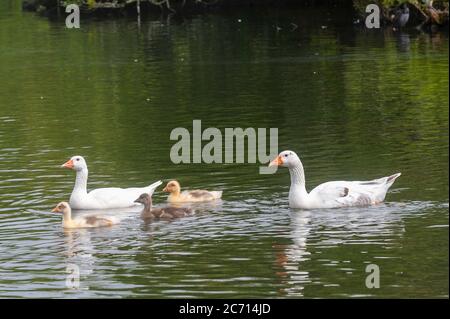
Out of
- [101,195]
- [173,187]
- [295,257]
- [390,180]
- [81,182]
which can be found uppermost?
[390,180]

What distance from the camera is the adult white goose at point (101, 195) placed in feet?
89.9

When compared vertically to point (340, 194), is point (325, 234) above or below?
below

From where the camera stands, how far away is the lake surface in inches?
857

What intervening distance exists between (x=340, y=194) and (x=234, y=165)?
6007mm

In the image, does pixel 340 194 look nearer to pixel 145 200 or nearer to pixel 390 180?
pixel 390 180

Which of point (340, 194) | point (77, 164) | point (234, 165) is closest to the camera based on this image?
point (340, 194)

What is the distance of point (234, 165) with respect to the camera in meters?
31.8

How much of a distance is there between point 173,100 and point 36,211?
17892mm

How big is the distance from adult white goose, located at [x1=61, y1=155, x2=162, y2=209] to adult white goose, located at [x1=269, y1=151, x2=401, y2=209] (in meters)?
3.22

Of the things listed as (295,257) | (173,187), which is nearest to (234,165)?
(173,187)

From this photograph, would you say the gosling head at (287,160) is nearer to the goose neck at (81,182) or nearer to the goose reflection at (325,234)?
the goose reflection at (325,234)

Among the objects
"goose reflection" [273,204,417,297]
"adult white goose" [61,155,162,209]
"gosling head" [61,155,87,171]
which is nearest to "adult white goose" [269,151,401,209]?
"goose reflection" [273,204,417,297]

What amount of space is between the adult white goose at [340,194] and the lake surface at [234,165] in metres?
0.30

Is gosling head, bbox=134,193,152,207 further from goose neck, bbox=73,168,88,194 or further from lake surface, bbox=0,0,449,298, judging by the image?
goose neck, bbox=73,168,88,194
